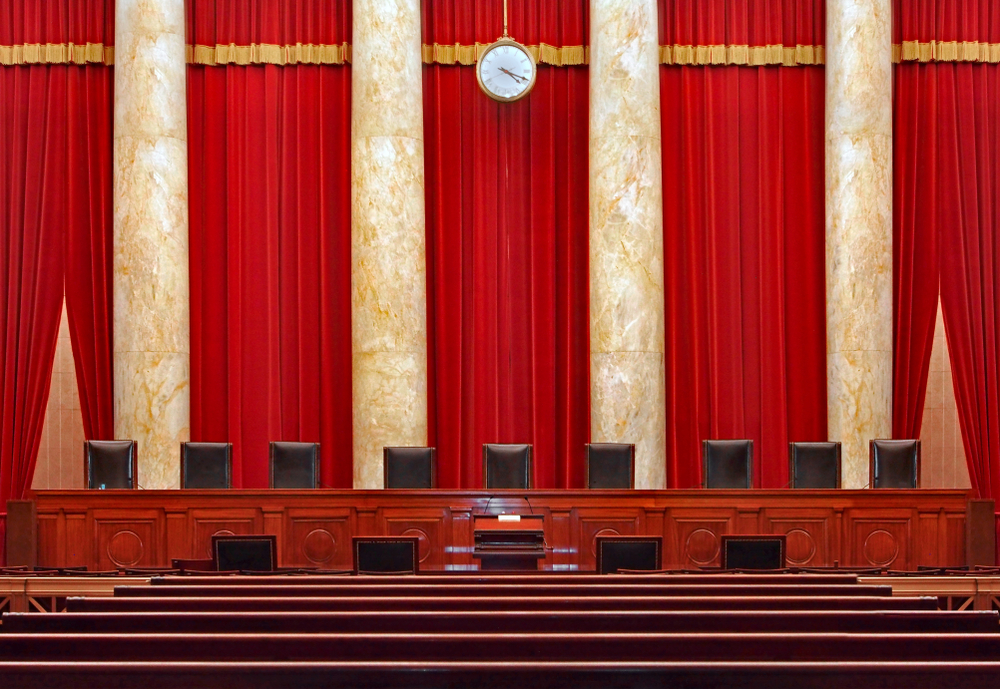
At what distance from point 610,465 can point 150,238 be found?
14.8ft

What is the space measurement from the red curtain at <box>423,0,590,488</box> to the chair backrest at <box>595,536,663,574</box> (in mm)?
4412

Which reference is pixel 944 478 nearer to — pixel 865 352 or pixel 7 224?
pixel 865 352

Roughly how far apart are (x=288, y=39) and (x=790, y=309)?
17.9 feet

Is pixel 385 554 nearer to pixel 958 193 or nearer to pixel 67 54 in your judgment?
pixel 67 54

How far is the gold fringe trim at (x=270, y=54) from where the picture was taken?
10.3 metres

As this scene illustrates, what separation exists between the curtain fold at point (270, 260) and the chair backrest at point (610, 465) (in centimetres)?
265

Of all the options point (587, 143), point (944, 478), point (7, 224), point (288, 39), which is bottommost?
point (944, 478)

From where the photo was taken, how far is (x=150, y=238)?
9.56 metres

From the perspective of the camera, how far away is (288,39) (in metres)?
10.3
